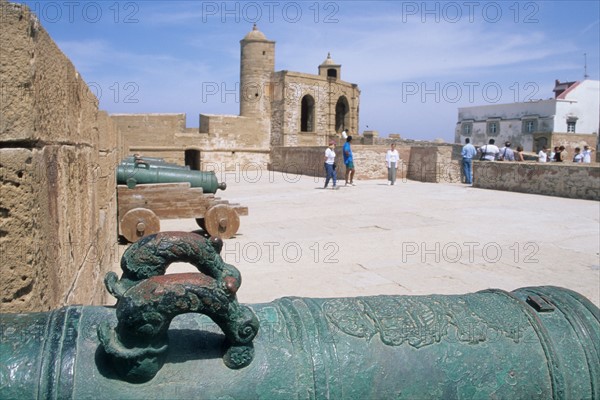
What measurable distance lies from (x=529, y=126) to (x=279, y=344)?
45703mm

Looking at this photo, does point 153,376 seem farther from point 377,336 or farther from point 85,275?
point 85,275

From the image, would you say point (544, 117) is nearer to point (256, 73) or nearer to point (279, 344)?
point (256, 73)

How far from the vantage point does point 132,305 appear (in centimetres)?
96

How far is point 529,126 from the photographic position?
42.8 metres

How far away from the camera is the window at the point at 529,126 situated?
42438mm

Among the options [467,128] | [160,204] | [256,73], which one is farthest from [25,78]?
[467,128]

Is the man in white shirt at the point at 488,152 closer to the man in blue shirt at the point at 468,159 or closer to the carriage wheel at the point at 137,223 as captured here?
the man in blue shirt at the point at 468,159

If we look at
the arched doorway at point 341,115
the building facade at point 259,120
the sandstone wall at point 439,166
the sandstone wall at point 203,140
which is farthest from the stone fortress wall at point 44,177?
the arched doorway at point 341,115

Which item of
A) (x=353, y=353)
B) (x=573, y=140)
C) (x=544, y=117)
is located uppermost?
(x=544, y=117)

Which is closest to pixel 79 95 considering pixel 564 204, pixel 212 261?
pixel 212 261

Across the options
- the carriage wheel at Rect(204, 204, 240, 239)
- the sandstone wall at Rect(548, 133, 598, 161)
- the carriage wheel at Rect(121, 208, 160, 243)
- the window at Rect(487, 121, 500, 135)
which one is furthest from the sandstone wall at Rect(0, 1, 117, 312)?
the window at Rect(487, 121, 500, 135)

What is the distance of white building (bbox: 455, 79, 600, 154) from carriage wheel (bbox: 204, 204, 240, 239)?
119ft

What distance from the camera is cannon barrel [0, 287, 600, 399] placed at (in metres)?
0.98

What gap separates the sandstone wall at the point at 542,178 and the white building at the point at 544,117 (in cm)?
2828
